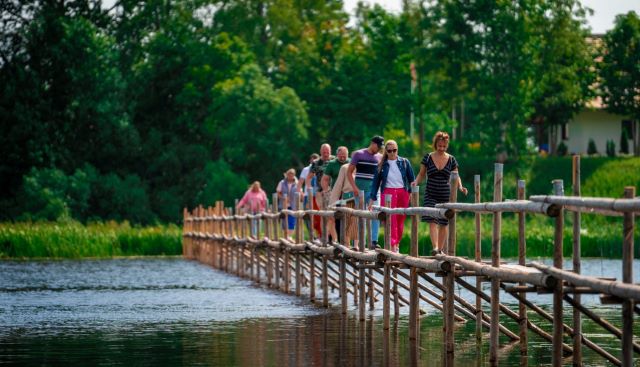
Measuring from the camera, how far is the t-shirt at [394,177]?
26.1 metres

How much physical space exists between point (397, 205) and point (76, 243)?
34.4 m

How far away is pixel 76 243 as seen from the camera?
2334 inches

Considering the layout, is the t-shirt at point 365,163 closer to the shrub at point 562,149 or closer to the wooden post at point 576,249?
the wooden post at point 576,249

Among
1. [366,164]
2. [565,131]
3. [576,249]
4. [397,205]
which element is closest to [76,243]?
[366,164]

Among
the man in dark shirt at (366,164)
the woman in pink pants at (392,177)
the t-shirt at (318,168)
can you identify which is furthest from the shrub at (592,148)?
the woman in pink pants at (392,177)

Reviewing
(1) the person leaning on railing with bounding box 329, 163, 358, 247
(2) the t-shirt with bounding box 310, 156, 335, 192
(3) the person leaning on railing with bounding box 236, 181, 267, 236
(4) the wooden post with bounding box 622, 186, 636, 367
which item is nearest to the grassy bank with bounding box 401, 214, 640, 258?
(3) the person leaning on railing with bounding box 236, 181, 267, 236

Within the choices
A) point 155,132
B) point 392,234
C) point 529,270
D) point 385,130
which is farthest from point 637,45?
point 529,270

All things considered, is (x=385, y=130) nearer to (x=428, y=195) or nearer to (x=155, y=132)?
(x=155, y=132)

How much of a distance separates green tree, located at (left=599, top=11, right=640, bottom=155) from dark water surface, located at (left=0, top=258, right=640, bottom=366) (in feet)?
158

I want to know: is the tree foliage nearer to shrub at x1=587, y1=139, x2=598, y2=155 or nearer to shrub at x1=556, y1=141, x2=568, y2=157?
shrub at x1=587, y1=139, x2=598, y2=155

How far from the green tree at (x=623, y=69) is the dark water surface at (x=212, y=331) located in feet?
158

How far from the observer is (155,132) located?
87.7 m

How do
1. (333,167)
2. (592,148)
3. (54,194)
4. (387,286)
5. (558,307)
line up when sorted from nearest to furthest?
(558,307), (387,286), (333,167), (54,194), (592,148)

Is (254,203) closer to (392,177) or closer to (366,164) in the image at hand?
(366,164)
